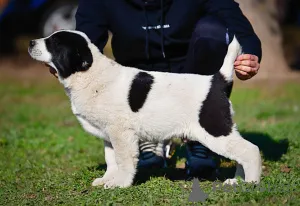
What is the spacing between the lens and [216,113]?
157 inches

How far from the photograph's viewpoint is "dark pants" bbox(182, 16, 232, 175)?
15.6ft

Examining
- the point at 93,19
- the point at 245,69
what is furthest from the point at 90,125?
the point at 245,69

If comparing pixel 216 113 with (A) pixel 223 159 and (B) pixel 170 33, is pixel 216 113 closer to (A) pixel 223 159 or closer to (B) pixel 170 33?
(B) pixel 170 33

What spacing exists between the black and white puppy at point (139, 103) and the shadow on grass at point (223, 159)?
1.46 ft

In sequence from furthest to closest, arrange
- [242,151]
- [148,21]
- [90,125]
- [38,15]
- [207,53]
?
[38,15] < [148,21] < [207,53] < [90,125] < [242,151]

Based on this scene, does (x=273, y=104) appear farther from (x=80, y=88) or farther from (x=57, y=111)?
(x=80, y=88)

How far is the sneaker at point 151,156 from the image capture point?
5.03 m

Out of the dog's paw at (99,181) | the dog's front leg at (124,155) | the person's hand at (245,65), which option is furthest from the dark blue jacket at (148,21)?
the dog's paw at (99,181)

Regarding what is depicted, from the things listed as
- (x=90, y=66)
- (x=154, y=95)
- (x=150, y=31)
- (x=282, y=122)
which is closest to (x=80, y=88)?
(x=90, y=66)

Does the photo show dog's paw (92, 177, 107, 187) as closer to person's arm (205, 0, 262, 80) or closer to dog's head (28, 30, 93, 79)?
dog's head (28, 30, 93, 79)

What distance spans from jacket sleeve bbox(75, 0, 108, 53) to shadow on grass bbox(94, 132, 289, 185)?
46.7 inches

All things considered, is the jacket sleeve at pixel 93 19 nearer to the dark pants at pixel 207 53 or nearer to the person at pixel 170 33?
the person at pixel 170 33

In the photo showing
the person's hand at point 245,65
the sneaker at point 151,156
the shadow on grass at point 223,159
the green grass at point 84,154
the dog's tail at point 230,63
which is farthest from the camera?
the sneaker at point 151,156

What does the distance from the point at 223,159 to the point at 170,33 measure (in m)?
1.28
